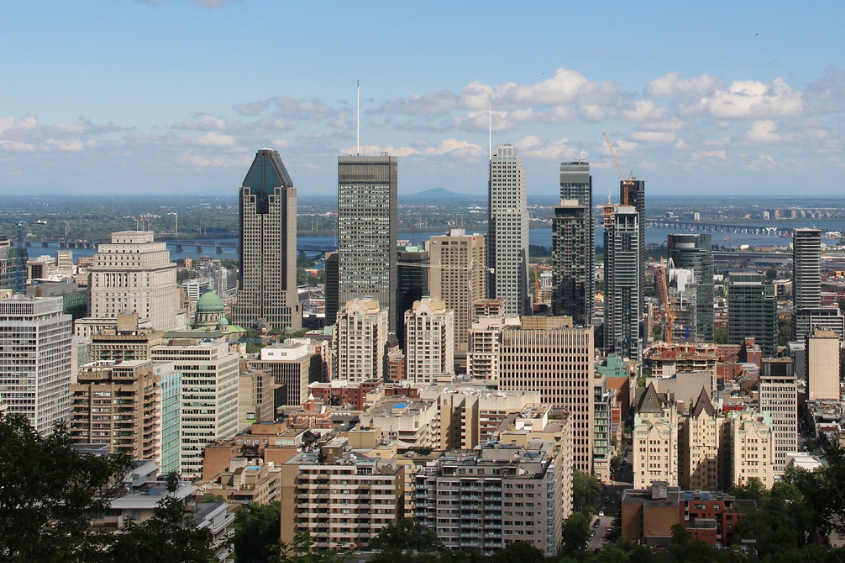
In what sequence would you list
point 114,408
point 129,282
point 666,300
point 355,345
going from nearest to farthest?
point 114,408, point 355,345, point 129,282, point 666,300

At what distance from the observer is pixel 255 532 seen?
49.8m

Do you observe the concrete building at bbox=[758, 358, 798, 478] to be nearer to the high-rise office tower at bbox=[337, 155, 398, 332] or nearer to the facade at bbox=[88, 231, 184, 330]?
the high-rise office tower at bbox=[337, 155, 398, 332]

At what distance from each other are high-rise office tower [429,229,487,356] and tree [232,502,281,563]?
65784mm

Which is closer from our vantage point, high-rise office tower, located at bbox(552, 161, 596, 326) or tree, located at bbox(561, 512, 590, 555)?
tree, located at bbox(561, 512, 590, 555)

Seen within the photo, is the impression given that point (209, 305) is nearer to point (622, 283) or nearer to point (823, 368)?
point (622, 283)

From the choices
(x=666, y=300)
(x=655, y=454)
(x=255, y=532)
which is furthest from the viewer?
(x=666, y=300)

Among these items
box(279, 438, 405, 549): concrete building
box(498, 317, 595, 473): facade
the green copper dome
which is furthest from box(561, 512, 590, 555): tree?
the green copper dome

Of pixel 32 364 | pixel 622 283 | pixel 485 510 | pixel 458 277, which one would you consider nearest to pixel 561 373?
pixel 485 510

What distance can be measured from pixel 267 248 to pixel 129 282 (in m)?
38.4

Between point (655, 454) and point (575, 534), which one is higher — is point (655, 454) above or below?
above

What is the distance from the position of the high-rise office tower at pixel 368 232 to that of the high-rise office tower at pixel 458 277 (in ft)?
14.4

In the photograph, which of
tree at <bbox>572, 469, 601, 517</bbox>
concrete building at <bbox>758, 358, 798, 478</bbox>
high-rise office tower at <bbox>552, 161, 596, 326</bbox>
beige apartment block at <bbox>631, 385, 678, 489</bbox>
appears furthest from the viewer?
→ high-rise office tower at <bbox>552, 161, 596, 326</bbox>

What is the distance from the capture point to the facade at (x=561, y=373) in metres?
69.2

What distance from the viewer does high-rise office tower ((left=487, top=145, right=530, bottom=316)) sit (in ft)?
473
